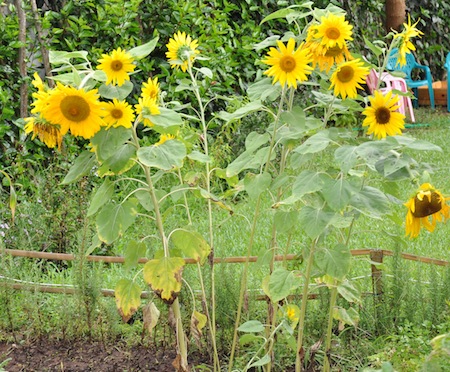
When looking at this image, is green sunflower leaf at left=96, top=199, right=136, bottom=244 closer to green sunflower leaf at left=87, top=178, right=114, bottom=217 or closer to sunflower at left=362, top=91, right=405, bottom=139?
green sunflower leaf at left=87, top=178, right=114, bottom=217

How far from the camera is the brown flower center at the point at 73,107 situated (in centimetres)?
215

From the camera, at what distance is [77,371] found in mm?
3193

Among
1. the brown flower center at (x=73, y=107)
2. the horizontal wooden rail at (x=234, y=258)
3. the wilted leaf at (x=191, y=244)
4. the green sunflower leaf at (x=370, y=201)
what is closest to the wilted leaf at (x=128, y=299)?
the wilted leaf at (x=191, y=244)

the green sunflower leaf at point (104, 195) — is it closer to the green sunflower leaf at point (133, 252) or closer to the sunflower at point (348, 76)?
the green sunflower leaf at point (133, 252)

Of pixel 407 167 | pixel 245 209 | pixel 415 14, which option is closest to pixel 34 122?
pixel 407 167

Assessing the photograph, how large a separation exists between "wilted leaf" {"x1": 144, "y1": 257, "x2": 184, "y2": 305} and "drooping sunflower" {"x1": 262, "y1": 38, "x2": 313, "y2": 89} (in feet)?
2.12

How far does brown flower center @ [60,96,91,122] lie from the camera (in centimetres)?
215

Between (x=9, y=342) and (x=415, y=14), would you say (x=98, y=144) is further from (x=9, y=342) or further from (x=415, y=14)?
(x=415, y=14)

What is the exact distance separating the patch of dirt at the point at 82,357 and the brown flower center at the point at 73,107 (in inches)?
54.8

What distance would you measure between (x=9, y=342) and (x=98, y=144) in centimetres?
153

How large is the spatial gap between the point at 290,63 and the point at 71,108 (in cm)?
66

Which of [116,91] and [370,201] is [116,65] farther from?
[370,201]

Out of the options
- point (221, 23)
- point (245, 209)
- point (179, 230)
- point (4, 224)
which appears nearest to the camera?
point (179, 230)

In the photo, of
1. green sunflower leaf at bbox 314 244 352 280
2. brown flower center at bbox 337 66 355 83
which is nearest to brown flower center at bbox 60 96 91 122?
brown flower center at bbox 337 66 355 83
